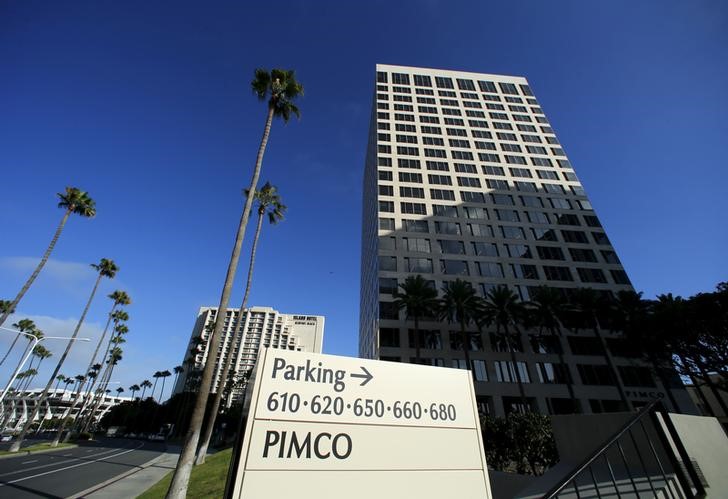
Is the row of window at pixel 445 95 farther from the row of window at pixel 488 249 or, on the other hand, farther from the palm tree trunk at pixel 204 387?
the palm tree trunk at pixel 204 387

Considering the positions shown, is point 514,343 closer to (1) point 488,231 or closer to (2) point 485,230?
(1) point 488,231

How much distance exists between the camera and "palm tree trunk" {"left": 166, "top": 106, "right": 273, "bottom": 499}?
10211mm

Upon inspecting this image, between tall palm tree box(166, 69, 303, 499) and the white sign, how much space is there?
8976mm

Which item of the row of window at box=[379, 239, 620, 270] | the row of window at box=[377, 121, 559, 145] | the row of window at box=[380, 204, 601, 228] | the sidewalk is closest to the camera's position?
the sidewalk

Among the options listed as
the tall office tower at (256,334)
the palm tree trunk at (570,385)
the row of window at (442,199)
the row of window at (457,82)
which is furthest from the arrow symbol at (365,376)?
the tall office tower at (256,334)

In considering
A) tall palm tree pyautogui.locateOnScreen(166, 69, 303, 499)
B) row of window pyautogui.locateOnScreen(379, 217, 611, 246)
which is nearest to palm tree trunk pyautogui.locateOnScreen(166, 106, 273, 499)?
tall palm tree pyautogui.locateOnScreen(166, 69, 303, 499)

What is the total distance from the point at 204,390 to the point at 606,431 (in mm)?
13315

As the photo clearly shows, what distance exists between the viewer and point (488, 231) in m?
49.2

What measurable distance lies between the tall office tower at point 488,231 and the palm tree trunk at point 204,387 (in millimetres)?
28515

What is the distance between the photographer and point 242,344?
4911 inches

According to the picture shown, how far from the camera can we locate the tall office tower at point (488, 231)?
128 ft

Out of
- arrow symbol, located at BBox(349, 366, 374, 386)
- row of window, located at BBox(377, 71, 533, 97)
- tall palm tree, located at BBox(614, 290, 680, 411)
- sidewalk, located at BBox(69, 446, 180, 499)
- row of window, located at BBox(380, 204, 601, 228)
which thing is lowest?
sidewalk, located at BBox(69, 446, 180, 499)

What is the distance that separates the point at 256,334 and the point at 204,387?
126m

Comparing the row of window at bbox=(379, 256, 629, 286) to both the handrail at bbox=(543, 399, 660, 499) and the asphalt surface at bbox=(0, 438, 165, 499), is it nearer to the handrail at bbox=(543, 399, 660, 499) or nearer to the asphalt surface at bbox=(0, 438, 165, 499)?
the asphalt surface at bbox=(0, 438, 165, 499)
